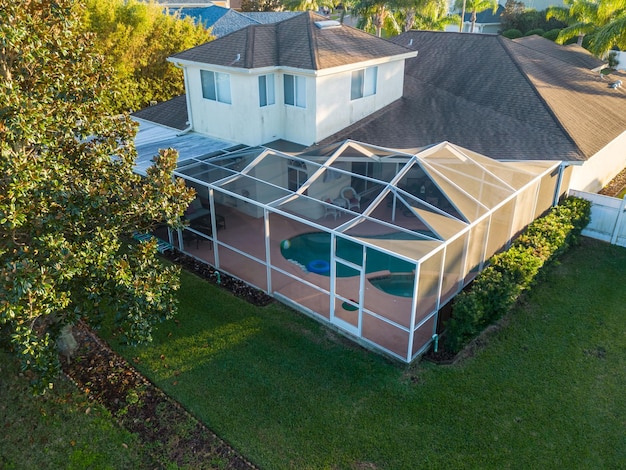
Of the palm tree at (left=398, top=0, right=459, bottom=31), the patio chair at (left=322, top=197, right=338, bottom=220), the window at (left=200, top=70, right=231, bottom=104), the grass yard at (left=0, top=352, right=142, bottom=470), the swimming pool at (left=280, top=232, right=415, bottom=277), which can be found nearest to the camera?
the grass yard at (left=0, top=352, right=142, bottom=470)

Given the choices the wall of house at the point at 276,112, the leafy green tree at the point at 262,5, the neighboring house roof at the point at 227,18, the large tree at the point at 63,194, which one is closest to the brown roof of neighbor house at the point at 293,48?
the wall of house at the point at 276,112

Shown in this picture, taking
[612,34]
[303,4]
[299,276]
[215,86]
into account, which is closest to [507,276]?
[299,276]

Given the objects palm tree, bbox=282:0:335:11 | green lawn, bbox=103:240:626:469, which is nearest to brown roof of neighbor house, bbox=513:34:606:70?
green lawn, bbox=103:240:626:469

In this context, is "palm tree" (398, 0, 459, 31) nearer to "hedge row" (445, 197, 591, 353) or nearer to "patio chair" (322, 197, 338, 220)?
"hedge row" (445, 197, 591, 353)

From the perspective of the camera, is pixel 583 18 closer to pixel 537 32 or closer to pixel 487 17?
pixel 537 32

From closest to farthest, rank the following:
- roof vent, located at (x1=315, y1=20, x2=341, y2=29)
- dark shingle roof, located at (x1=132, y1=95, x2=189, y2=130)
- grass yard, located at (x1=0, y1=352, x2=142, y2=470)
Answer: grass yard, located at (x1=0, y1=352, x2=142, y2=470) < roof vent, located at (x1=315, y1=20, x2=341, y2=29) < dark shingle roof, located at (x1=132, y1=95, x2=189, y2=130)

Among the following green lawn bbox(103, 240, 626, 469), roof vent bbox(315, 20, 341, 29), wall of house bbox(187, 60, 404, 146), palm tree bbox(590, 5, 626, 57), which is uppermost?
roof vent bbox(315, 20, 341, 29)

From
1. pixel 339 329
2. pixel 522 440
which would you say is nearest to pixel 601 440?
pixel 522 440

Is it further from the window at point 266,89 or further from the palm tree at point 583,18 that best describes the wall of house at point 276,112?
the palm tree at point 583,18
